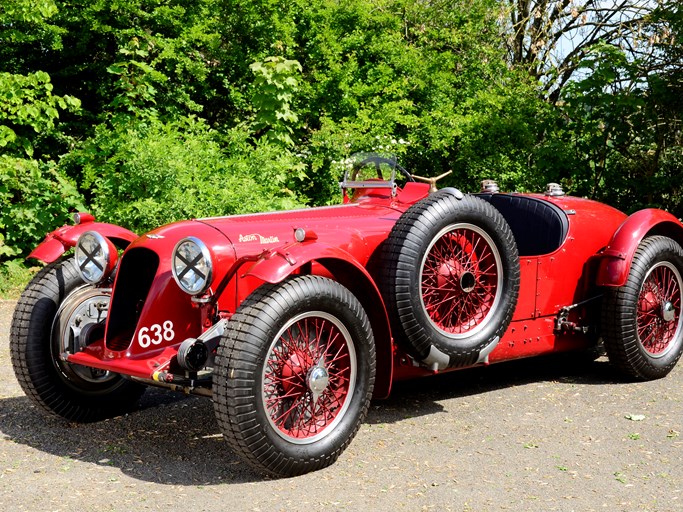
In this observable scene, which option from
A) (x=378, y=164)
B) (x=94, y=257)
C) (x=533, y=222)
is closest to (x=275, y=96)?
(x=378, y=164)

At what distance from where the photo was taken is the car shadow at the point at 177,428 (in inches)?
177

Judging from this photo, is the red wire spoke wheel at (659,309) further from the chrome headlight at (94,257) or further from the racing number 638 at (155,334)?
the chrome headlight at (94,257)

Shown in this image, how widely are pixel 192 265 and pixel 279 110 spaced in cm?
725

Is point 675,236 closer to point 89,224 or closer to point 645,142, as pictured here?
point 89,224

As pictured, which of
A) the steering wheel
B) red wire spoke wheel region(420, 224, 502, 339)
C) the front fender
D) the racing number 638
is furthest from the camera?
the steering wheel

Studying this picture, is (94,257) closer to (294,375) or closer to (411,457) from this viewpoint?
(294,375)

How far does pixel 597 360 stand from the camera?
721 centimetres

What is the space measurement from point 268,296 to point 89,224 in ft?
6.42

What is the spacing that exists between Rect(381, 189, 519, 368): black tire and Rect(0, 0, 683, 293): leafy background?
4685 mm

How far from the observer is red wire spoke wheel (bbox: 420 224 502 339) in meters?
5.21

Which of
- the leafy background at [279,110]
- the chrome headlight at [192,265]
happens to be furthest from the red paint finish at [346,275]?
the leafy background at [279,110]

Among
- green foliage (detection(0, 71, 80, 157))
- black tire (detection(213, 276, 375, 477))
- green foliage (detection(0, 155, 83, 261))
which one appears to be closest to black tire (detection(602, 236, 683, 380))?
black tire (detection(213, 276, 375, 477))

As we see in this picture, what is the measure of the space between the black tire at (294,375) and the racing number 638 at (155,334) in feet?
2.05

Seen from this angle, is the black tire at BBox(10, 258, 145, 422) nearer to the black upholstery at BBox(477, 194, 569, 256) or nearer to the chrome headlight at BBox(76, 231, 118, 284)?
the chrome headlight at BBox(76, 231, 118, 284)
